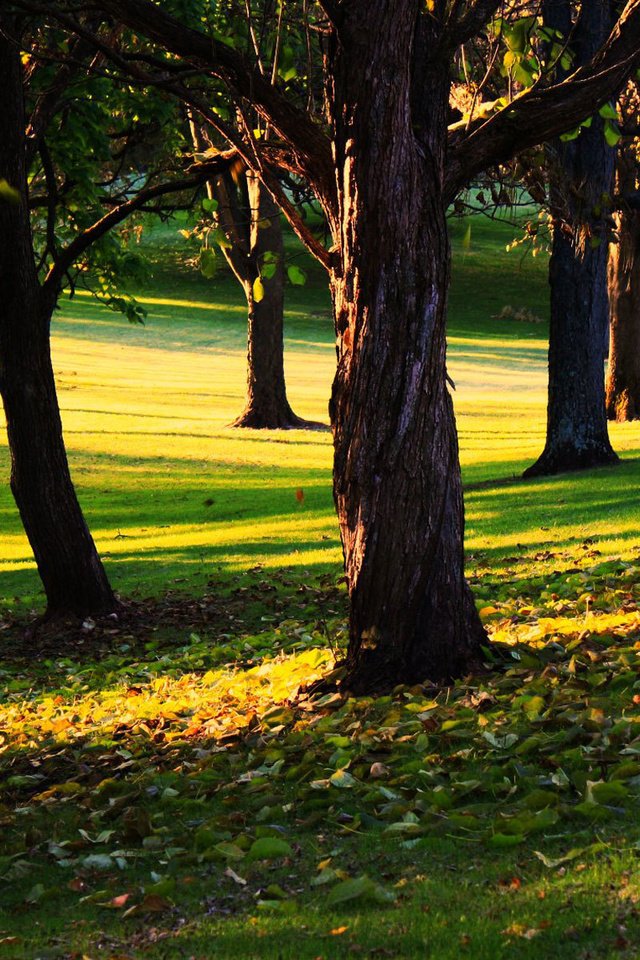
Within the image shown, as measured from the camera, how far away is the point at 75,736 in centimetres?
796

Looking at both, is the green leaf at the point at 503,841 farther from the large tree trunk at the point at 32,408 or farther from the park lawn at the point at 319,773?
the large tree trunk at the point at 32,408

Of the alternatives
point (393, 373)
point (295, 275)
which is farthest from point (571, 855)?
point (295, 275)

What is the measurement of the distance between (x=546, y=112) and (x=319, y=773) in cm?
433

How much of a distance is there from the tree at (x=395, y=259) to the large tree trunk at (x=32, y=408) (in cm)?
520

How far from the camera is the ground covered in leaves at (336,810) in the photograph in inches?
169

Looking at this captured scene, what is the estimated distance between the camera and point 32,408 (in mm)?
12531

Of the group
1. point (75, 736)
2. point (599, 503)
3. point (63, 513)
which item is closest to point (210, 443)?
point (599, 503)

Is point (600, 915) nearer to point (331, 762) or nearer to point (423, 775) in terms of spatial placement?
point (423, 775)

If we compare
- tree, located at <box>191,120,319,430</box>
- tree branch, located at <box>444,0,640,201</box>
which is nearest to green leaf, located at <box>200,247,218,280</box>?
tree branch, located at <box>444,0,640,201</box>

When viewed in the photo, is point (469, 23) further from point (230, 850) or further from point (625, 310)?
point (625, 310)

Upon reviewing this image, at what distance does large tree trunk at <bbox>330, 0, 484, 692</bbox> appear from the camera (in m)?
7.37

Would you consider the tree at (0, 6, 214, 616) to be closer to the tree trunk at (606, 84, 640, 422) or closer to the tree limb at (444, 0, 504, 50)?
the tree limb at (444, 0, 504, 50)

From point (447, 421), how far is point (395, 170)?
1.57m

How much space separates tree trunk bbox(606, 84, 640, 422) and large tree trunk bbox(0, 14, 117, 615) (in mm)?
15282
